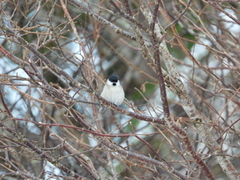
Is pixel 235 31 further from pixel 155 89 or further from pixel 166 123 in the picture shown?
pixel 166 123

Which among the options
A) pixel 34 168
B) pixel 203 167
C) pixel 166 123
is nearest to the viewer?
pixel 166 123

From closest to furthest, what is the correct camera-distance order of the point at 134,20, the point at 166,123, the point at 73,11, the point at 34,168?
the point at 134,20, the point at 166,123, the point at 34,168, the point at 73,11

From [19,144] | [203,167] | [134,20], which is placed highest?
[134,20]

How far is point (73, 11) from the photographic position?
21.1ft

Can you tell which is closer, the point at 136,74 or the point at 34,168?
the point at 34,168

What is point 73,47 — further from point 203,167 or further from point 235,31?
point 203,167

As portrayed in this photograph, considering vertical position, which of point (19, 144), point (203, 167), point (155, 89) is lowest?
point (203, 167)

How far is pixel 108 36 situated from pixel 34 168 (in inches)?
95.1

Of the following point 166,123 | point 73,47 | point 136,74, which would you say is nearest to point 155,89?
point 136,74

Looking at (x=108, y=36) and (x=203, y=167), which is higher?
(x=108, y=36)

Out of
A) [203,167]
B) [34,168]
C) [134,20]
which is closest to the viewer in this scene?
[134,20]

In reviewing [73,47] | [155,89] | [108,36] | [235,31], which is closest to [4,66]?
[73,47]

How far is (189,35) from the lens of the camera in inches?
263

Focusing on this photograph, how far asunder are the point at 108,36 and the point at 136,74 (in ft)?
2.54
